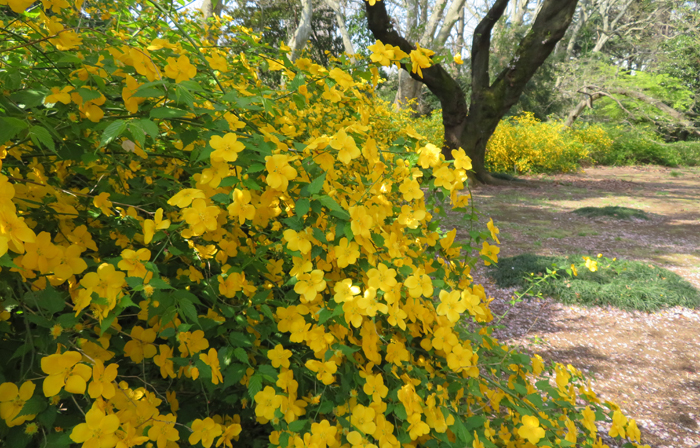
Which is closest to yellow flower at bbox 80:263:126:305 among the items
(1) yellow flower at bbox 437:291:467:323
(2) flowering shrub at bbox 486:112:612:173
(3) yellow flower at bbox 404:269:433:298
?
(3) yellow flower at bbox 404:269:433:298

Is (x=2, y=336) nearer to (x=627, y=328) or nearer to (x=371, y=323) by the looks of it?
(x=371, y=323)

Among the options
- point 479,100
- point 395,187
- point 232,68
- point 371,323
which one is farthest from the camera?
point 479,100

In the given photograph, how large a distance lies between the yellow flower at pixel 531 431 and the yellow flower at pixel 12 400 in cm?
101

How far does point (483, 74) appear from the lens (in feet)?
27.2

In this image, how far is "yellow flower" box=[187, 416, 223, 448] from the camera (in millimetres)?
809

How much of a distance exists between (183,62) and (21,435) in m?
0.77

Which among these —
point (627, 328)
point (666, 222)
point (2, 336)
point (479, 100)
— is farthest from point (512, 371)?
point (479, 100)

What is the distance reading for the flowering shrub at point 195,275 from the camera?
26.9 inches

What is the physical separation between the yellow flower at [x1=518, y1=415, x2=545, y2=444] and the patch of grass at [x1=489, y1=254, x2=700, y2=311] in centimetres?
268

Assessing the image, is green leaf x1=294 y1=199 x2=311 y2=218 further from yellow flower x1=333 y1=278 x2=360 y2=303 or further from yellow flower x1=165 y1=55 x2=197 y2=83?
yellow flower x1=165 y1=55 x2=197 y2=83

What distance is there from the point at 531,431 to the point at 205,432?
0.77 m

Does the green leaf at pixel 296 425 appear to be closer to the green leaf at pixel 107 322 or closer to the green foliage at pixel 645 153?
the green leaf at pixel 107 322

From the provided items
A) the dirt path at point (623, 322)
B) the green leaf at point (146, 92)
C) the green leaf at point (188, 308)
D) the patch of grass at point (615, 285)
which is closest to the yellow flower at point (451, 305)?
the green leaf at point (188, 308)

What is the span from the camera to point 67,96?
2.48ft
